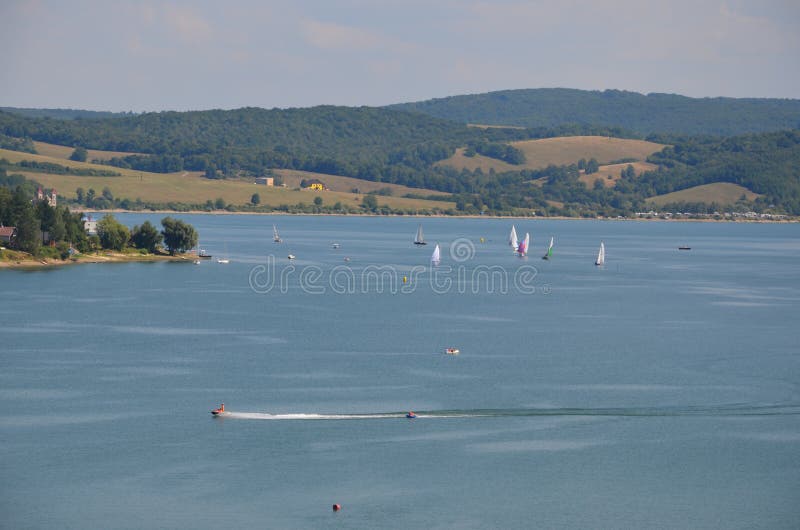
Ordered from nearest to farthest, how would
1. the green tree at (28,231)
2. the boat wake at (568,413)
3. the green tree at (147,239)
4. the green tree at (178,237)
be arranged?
the boat wake at (568,413) < the green tree at (28,231) < the green tree at (147,239) < the green tree at (178,237)

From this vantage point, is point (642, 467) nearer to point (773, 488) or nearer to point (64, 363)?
point (773, 488)

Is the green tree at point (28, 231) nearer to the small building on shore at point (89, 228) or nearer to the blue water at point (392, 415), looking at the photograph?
the small building on shore at point (89, 228)

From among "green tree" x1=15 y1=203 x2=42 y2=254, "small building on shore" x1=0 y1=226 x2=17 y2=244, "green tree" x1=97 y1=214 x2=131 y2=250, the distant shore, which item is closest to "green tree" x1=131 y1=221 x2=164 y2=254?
the distant shore

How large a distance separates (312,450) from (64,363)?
31762 mm

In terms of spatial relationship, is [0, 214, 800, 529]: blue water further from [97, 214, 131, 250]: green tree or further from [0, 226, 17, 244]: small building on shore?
[97, 214, 131, 250]: green tree

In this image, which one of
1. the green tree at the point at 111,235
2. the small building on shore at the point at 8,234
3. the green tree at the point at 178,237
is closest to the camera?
the small building on shore at the point at 8,234

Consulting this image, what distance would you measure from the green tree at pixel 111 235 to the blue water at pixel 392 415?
40.9 meters

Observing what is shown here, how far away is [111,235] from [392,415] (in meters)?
109

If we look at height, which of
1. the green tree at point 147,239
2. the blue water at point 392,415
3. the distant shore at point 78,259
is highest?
the green tree at point 147,239

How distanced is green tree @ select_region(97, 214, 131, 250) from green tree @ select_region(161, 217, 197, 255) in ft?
20.9

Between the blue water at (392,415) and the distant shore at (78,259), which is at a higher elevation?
the distant shore at (78,259)

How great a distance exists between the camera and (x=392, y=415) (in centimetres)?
7544

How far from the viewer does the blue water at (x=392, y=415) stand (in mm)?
60050

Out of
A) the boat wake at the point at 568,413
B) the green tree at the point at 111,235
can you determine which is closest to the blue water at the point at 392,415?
the boat wake at the point at 568,413
